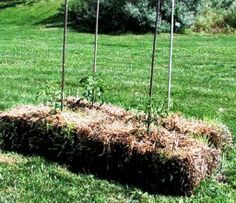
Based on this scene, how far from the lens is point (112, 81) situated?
11.6m

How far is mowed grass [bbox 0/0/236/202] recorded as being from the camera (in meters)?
5.79

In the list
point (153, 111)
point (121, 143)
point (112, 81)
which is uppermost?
point (153, 111)

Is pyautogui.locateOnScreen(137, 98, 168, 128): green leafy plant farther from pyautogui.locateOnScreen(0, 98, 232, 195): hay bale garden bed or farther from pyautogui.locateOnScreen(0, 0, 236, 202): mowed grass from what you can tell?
pyautogui.locateOnScreen(0, 0, 236, 202): mowed grass

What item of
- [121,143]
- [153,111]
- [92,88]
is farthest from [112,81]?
[121,143]

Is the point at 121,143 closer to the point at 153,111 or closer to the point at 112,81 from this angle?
the point at 153,111

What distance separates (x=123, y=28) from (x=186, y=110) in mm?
12803

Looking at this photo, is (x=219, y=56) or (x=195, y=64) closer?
(x=195, y=64)

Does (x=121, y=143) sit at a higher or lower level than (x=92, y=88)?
lower

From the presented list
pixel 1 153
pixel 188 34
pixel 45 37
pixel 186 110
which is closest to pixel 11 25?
pixel 45 37

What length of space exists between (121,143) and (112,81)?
5559 millimetres

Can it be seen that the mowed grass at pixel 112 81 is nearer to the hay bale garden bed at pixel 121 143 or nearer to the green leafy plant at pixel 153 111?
the hay bale garden bed at pixel 121 143

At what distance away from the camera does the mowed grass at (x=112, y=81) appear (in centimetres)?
579

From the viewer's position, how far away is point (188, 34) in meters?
21.1

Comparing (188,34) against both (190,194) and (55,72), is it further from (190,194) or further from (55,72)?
(190,194)
